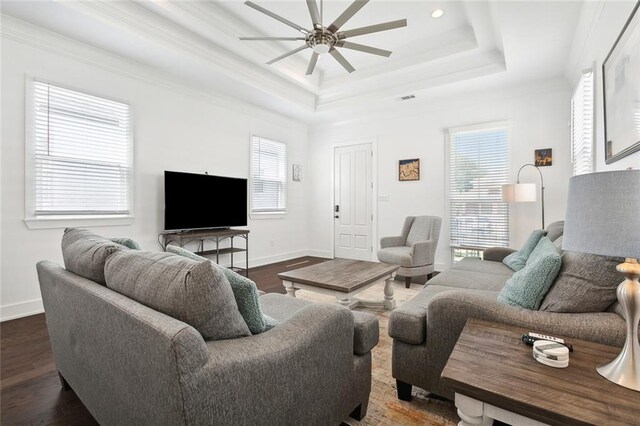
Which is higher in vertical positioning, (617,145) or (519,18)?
(519,18)

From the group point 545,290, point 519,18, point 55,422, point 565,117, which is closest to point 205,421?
point 55,422

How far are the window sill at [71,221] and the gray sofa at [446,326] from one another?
346 centimetres

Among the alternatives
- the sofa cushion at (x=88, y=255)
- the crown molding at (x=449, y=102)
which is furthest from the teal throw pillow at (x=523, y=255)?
the sofa cushion at (x=88, y=255)

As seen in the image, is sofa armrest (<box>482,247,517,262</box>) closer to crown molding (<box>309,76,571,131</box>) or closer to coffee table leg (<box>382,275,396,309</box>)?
coffee table leg (<box>382,275,396,309</box>)

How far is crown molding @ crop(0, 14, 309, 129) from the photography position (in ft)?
9.64

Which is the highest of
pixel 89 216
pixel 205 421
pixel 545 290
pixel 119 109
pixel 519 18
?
pixel 519 18

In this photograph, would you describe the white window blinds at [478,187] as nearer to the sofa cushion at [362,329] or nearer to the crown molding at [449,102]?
the crown molding at [449,102]

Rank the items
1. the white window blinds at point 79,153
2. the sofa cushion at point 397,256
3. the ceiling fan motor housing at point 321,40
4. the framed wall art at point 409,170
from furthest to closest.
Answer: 1. the framed wall art at point 409,170
2. the sofa cushion at point 397,256
3. the white window blinds at point 79,153
4. the ceiling fan motor housing at point 321,40

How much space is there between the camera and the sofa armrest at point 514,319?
1.24 meters

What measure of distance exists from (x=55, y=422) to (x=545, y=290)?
2.55 metres

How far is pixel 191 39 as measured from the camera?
3.55 meters

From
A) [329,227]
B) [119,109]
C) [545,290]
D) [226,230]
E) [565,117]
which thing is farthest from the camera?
[329,227]

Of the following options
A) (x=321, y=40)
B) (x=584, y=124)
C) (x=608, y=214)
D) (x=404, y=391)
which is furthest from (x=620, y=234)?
(x=584, y=124)

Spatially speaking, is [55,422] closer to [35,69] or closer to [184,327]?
[184,327]
